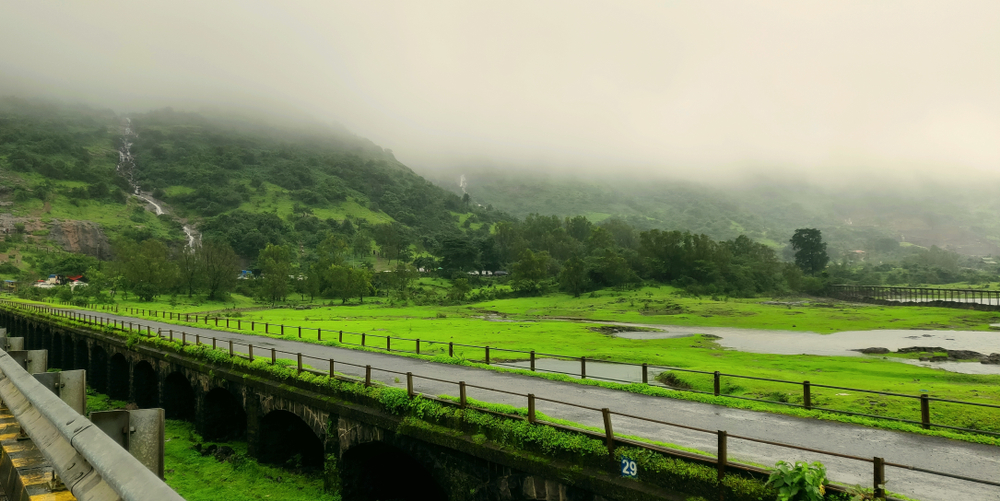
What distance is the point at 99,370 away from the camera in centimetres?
4591

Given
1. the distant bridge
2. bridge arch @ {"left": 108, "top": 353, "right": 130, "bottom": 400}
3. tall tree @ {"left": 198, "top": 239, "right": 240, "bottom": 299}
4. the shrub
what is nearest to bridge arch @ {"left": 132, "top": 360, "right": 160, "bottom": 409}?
bridge arch @ {"left": 108, "top": 353, "right": 130, "bottom": 400}

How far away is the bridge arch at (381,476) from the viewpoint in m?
20.8

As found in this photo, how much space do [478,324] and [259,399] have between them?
4617 cm

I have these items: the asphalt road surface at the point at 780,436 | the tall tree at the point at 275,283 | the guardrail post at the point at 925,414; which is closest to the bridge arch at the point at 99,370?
the asphalt road surface at the point at 780,436

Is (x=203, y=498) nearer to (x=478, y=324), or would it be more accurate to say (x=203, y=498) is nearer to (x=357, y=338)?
(x=357, y=338)

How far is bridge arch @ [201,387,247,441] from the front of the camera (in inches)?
1149

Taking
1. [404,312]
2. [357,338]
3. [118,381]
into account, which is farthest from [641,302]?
[118,381]

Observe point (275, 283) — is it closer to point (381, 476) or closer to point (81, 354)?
point (81, 354)

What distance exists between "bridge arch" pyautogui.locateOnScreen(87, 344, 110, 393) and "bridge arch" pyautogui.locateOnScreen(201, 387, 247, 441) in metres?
22.1

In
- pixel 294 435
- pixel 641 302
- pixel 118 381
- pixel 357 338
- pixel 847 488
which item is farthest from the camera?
pixel 641 302

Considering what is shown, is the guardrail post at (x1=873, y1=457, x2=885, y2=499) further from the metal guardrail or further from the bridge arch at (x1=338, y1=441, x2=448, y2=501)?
the bridge arch at (x1=338, y1=441, x2=448, y2=501)

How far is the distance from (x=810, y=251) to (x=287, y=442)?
198893 mm

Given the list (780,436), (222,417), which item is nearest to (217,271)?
(222,417)

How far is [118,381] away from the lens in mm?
42531
